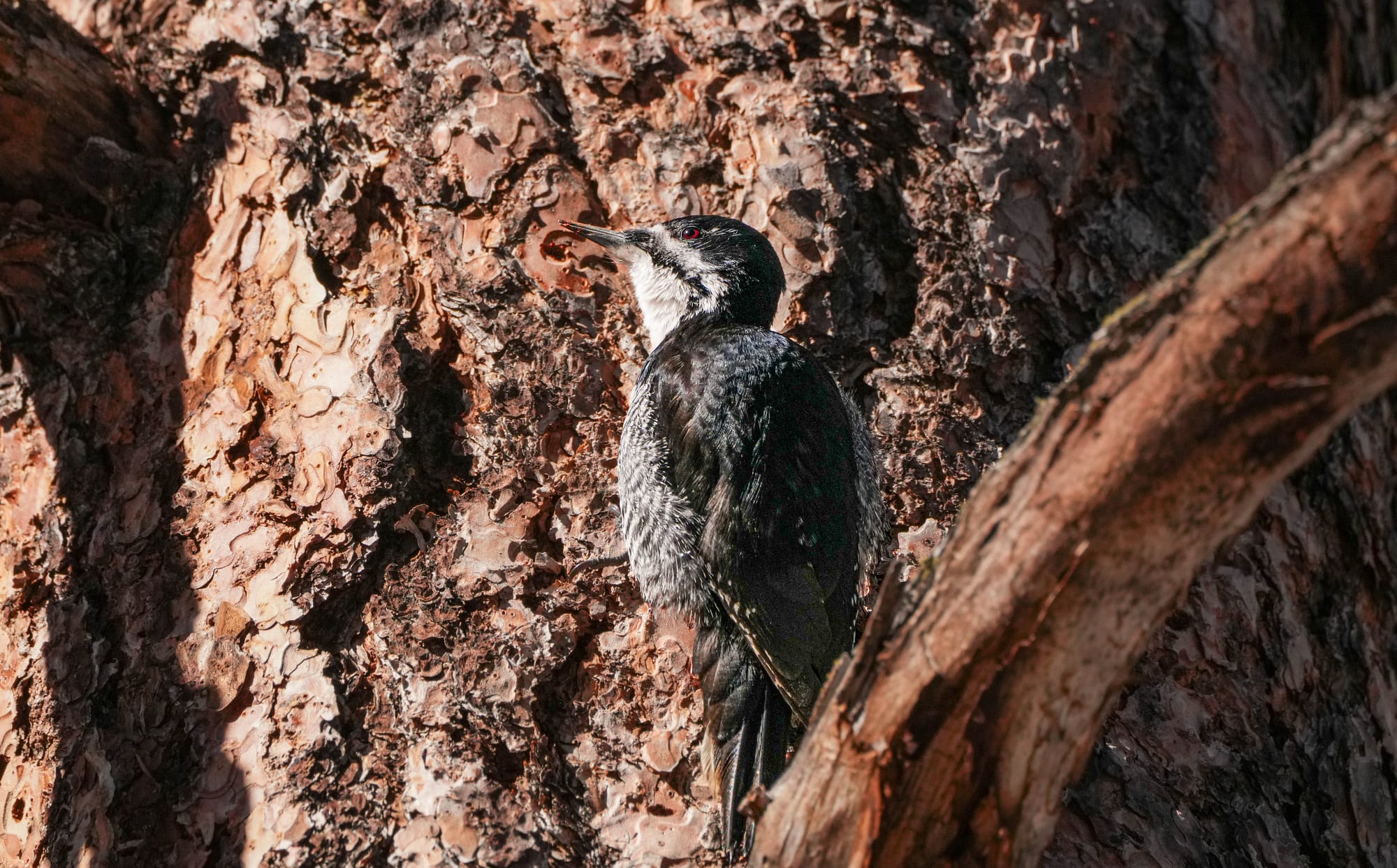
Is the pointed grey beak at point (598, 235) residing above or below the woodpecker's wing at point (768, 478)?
above

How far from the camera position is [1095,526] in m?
1.38

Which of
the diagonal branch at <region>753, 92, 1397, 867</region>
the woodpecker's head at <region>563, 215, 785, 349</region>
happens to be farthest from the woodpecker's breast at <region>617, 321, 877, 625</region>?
the diagonal branch at <region>753, 92, 1397, 867</region>

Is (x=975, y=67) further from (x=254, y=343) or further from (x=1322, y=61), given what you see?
(x=254, y=343)

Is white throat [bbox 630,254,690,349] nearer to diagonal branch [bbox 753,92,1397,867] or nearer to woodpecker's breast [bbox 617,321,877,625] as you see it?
woodpecker's breast [bbox 617,321,877,625]

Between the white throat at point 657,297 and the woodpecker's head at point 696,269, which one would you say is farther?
the white throat at point 657,297

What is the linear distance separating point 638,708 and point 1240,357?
5.67 ft

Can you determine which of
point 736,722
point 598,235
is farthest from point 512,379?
point 736,722

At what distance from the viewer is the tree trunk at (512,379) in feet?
8.00

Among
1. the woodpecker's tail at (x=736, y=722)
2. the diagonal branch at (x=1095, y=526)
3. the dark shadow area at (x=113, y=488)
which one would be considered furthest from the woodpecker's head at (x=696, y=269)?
the diagonal branch at (x=1095, y=526)

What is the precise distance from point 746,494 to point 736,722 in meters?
0.65

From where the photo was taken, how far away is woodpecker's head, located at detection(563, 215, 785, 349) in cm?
311

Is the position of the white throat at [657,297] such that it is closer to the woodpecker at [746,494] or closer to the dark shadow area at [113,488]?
the woodpecker at [746,494]

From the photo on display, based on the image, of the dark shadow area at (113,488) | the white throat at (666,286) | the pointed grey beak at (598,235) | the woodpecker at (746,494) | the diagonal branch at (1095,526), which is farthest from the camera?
the white throat at (666,286)

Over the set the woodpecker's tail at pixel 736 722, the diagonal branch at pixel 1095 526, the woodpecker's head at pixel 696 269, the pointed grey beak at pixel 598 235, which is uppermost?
the pointed grey beak at pixel 598 235
